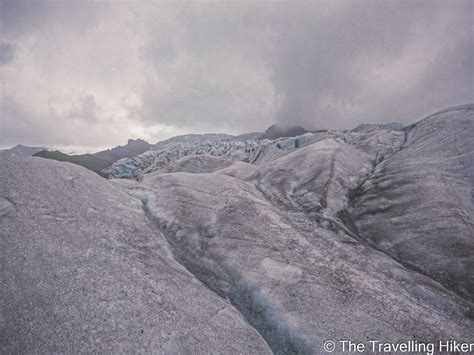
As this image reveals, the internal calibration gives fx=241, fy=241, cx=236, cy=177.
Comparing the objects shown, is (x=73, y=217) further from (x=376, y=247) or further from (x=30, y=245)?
(x=376, y=247)

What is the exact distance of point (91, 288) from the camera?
14016 mm

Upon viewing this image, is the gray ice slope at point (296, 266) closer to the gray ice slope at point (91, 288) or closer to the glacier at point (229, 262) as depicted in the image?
the glacier at point (229, 262)

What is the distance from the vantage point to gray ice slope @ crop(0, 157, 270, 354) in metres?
11.9

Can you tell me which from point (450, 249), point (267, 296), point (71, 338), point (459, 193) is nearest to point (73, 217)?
point (71, 338)

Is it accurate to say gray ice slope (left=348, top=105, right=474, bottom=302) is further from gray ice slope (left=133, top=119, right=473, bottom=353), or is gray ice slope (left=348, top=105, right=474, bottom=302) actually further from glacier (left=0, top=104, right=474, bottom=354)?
gray ice slope (left=133, top=119, right=473, bottom=353)

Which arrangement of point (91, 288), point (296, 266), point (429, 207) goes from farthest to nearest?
1. point (429, 207)
2. point (296, 266)
3. point (91, 288)

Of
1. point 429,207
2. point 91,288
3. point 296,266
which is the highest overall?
point 429,207

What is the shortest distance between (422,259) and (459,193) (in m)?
11.2

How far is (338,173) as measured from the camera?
3584 centimetres

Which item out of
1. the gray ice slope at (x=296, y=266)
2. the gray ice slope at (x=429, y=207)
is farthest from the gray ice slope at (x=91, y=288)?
the gray ice slope at (x=429, y=207)

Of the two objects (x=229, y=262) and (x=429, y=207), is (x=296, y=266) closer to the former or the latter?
(x=229, y=262)

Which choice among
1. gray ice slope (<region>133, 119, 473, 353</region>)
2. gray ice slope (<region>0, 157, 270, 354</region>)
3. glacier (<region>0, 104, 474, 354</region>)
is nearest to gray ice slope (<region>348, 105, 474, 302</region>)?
glacier (<region>0, 104, 474, 354</region>)

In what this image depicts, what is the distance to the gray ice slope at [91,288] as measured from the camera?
11.9 m

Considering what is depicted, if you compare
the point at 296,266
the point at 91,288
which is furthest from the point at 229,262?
the point at 91,288
